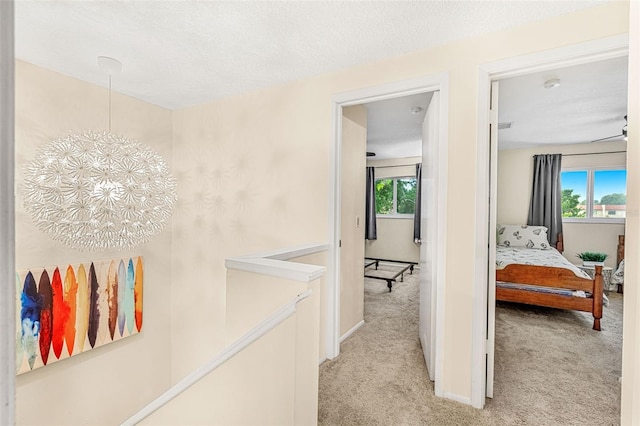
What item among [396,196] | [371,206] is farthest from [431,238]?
[396,196]

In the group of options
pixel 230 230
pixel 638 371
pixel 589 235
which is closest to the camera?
pixel 638 371

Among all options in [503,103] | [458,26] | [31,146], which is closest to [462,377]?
[458,26]

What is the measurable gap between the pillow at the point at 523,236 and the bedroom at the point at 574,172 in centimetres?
11

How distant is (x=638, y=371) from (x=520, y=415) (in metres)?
1.53

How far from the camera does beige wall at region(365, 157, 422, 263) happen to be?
6177mm

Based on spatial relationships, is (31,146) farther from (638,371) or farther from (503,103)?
(503,103)

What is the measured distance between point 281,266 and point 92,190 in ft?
3.96

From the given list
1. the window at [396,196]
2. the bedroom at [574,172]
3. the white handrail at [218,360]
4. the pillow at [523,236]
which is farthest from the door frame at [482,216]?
the window at [396,196]

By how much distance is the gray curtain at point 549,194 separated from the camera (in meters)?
5.06

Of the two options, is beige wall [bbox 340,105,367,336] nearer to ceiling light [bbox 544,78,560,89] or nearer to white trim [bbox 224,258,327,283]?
white trim [bbox 224,258,327,283]

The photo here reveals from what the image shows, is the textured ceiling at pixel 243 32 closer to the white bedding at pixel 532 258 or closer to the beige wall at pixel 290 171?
the beige wall at pixel 290 171

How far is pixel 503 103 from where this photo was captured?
125 inches

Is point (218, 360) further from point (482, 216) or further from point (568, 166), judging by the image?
point (568, 166)

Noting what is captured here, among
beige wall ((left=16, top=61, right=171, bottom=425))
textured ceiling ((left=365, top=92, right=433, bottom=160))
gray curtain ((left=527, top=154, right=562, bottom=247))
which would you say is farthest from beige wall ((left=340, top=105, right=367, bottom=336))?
gray curtain ((left=527, top=154, right=562, bottom=247))
